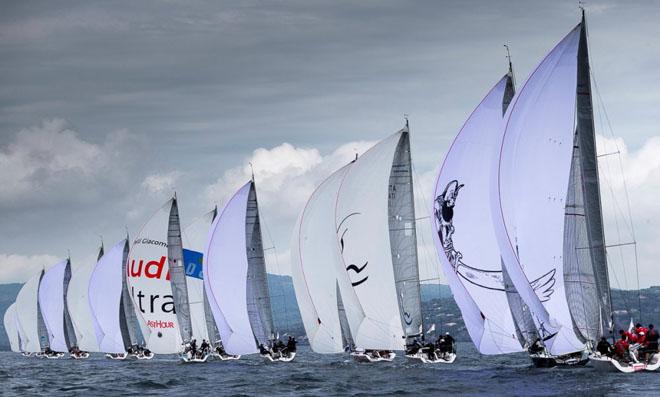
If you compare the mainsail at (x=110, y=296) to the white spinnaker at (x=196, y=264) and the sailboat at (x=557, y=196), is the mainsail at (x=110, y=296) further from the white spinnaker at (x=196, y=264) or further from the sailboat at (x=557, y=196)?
the sailboat at (x=557, y=196)

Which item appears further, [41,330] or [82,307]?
[41,330]

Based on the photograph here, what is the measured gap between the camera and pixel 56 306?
102 metres

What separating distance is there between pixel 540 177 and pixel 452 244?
7731 millimetres

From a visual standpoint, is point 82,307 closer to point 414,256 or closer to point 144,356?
point 144,356

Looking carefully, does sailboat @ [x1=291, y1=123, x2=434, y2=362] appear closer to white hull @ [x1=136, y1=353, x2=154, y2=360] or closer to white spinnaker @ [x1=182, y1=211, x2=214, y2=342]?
white spinnaker @ [x1=182, y1=211, x2=214, y2=342]

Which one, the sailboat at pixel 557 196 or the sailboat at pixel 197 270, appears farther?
the sailboat at pixel 197 270

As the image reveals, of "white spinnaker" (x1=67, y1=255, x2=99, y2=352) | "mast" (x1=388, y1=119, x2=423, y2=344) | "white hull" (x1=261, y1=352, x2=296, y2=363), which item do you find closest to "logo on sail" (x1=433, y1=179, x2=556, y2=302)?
"mast" (x1=388, y1=119, x2=423, y2=344)

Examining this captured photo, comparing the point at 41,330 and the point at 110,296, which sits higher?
the point at 110,296

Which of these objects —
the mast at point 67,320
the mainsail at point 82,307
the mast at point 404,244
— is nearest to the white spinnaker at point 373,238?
the mast at point 404,244

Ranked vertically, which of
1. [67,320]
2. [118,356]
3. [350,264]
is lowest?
[118,356]

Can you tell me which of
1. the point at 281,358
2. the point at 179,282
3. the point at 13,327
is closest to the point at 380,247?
the point at 281,358

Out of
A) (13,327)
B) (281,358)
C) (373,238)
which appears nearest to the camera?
(373,238)

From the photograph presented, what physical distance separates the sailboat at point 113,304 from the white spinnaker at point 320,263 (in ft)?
85.4

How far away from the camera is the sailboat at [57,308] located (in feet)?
333
